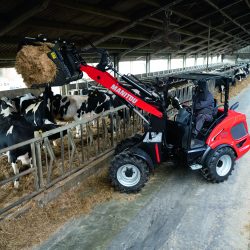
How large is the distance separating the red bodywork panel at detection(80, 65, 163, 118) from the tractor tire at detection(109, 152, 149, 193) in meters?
0.84

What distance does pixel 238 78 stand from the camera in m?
20.7

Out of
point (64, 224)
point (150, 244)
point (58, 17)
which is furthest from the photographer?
point (58, 17)

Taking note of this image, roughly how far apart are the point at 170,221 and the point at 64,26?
5853mm

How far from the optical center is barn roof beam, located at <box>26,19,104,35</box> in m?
6.96

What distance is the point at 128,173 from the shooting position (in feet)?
15.8

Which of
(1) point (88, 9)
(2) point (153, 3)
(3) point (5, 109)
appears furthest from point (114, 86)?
(2) point (153, 3)

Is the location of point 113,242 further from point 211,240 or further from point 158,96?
point 158,96

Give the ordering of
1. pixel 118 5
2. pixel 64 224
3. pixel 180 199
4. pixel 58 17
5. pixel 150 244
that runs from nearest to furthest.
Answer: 1. pixel 150 244
2. pixel 64 224
3. pixel 180 199
4. pixel 58 17
5. pixel 118 5

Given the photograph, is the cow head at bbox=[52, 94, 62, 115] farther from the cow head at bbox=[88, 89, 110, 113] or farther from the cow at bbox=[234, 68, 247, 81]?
the cow at bbox=[234, 68, 247, 81]

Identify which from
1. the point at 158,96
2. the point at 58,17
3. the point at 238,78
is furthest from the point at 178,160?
the point at 238,78

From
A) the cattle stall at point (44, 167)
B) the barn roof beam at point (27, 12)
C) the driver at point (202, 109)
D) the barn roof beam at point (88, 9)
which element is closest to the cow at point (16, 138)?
the cattle stall at point (44, 167)

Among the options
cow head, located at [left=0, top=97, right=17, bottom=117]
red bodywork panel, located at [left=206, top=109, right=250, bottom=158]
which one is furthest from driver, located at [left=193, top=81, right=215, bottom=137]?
cow head, located at [left=0, top=97, right=17, bottom=117]

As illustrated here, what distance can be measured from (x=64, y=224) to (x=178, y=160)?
233 centimetres

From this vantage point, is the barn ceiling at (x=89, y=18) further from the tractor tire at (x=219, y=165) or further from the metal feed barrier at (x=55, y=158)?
the tractor tire at (x=219, y=165)
